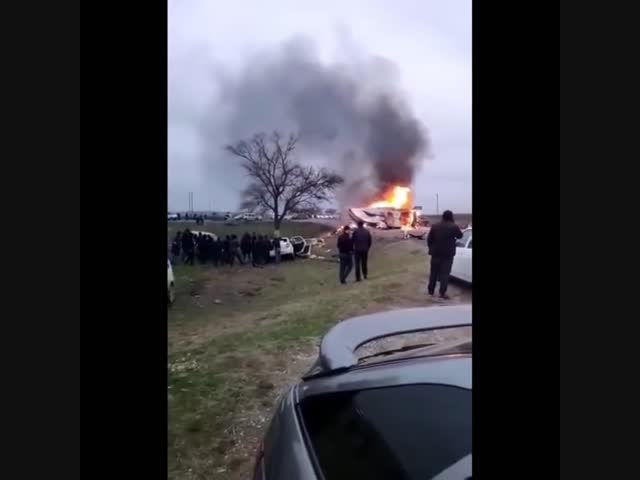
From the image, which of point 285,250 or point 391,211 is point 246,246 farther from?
point 391,211

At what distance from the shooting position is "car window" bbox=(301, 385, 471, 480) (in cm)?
61

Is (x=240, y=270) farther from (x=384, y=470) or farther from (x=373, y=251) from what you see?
(x=384, y=470)

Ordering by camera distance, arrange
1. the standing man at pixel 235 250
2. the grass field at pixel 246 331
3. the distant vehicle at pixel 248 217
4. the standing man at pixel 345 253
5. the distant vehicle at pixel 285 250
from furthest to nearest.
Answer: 1. the standing man at pixel 345 253
2. the distant vehicle at pixel 285 250
3. the standing man at pixel 235 250
4. the distant vehicle at pixel 248 217
5. the grass field at pixel 246 331

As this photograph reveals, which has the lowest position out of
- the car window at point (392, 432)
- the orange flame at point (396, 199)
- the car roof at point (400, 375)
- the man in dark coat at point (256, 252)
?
the car window at point (392, 432)

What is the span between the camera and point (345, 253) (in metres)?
3.02

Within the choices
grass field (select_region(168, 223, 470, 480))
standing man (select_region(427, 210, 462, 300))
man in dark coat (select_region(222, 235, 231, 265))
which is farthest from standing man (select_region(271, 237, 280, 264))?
standing man (select_region(427, 210, 462, 300))

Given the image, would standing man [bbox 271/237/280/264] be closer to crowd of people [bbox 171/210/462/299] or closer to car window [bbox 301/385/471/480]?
crowd of people [bbox 171/210/462/299]

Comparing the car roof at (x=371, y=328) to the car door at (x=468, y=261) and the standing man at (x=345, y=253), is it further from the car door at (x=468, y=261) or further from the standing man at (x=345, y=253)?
the standing man at (x=345, y=253)

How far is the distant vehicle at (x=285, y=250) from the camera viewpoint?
249cm

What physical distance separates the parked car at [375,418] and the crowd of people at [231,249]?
1408mm

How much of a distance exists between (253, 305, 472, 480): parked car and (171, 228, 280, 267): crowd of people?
1.41 meters

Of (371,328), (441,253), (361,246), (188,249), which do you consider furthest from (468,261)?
(361,246)

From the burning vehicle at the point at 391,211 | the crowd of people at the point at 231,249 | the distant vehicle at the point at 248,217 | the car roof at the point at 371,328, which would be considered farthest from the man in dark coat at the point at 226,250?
the car roof at the point at 371,328

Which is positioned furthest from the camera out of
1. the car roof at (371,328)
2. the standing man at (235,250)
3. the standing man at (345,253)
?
the standing man at (345,253)
